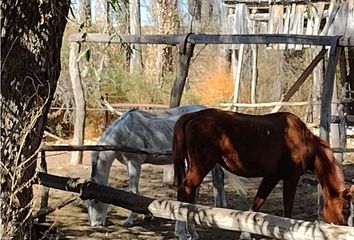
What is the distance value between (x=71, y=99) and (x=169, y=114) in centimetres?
669

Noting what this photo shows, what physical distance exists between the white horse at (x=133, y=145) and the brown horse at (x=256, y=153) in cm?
112

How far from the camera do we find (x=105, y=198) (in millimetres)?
4559

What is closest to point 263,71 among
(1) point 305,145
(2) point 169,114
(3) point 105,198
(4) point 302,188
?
(4) point 302,188

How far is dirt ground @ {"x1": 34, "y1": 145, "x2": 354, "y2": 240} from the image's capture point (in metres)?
6.63

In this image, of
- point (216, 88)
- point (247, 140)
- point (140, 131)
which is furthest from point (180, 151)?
point (216, 88)

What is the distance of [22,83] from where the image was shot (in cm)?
359

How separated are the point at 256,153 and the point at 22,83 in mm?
3002

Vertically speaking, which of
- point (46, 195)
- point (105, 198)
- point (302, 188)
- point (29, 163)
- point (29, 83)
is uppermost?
point (29, 83)

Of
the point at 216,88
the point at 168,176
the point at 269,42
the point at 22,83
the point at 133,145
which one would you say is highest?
the point at 269,42

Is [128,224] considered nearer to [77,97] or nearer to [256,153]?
[256,153]

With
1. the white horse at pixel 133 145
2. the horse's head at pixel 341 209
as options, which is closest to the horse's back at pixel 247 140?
the horse's head at pixel 341 209

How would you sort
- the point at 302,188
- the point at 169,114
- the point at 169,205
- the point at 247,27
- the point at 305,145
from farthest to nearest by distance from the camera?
the point at 247,27
the point at 302,188
the point at 169,114
the point at 305,145
the point at 169,205

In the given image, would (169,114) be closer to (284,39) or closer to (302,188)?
(284,39)

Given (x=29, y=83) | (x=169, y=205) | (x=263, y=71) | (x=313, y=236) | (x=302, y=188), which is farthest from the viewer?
(x=263, y=71)
